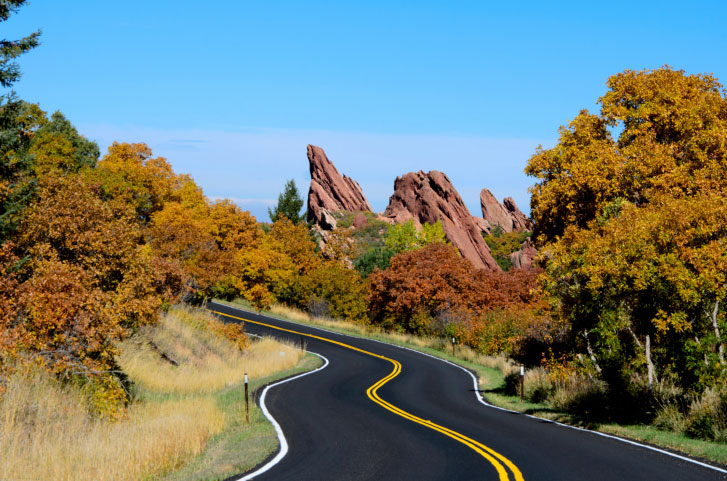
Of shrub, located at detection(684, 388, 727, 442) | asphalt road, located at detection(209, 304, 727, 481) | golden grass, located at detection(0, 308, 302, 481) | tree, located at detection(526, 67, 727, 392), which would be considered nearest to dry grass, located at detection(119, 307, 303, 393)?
golden grass, located at detection(0, 308, 302, 481)

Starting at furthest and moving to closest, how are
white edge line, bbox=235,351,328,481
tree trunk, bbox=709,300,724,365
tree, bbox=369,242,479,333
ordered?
tree, bbox=369,242,479,333, tree trunk, bbox=709,300,724,365, white edge line, bbox=235,351,328,481

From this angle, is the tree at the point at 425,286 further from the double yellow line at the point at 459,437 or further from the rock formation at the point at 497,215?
the rock formation at the point at 497,215

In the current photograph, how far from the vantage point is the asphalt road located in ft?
33.5

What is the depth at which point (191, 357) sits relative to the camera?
2983 cm

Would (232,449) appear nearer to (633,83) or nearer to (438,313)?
(633,83)

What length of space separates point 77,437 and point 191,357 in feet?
53.5

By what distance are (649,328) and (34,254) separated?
690 inches

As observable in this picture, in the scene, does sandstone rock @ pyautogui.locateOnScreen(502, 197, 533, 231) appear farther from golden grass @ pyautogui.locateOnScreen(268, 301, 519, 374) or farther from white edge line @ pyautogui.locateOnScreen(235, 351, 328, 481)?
white edge line @ pyautogui.locateOnScreen(235, 351, 328, 481)

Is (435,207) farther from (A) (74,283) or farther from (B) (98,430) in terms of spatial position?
(B) (98,430)

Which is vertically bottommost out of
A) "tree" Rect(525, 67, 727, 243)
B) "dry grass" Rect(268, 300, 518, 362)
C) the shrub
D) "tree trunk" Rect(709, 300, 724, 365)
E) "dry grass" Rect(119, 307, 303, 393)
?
"dry grass" Rect(119, 307, 303, 393)

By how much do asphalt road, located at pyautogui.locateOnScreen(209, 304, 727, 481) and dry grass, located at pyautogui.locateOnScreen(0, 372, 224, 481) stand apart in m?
2.25

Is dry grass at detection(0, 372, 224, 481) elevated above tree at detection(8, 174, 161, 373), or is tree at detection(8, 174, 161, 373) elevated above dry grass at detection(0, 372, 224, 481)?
tree at detection(8, 174, 161, 373)

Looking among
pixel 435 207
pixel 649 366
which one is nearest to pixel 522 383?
pixel 649 366

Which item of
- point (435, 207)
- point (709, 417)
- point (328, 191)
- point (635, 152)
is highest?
point (328, 191)
